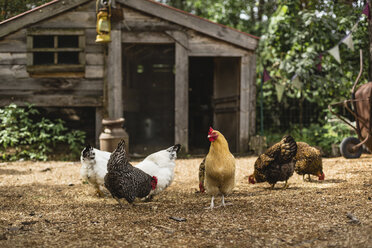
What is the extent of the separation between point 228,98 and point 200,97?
3352mm

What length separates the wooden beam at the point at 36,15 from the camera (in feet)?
27.9

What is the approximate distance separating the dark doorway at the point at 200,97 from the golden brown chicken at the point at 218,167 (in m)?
8.50

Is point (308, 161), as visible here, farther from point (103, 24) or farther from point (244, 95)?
point (103, 24)

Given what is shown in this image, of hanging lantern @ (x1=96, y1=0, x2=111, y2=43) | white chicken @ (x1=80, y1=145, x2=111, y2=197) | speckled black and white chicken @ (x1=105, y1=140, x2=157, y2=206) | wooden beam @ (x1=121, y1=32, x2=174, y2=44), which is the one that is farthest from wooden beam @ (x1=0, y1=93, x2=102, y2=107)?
speckled black and white chicken @ (x1=105, y1=140, x2=157, y2=206)

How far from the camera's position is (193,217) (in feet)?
12.0

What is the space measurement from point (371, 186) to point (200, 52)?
524 cm

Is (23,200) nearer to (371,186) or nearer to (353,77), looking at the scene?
Result: (371,186)

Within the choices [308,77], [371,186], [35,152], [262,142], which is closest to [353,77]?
[308,77]

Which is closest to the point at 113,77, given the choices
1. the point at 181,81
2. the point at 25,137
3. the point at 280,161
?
the point at 181,81

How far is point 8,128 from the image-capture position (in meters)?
8.39

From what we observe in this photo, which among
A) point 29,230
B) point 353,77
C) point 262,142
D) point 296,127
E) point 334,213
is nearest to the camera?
point 29,230

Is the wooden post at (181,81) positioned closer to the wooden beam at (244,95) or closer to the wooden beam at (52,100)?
the wooden beam at (244,95)

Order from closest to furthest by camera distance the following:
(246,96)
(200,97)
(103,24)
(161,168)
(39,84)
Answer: (161,168), (103,24), (39,84), (246,96), (200,97)

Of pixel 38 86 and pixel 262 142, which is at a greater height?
pixel 38 86
